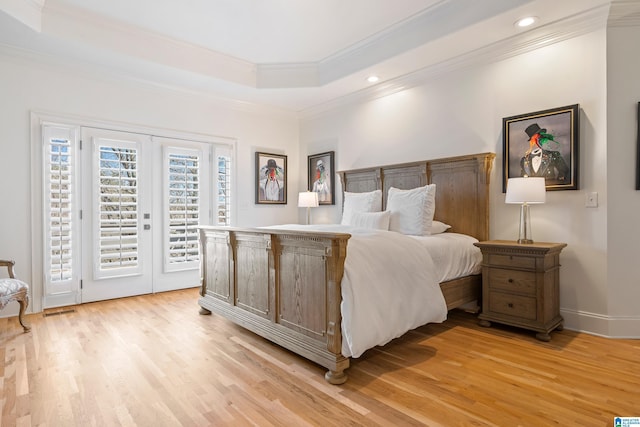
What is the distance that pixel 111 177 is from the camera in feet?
14.0

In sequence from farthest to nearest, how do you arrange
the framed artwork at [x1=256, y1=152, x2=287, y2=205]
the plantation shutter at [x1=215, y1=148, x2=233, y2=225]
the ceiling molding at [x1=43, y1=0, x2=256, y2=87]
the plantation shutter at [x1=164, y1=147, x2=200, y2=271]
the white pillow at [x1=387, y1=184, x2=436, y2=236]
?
the framed artwork at [x1=256, y1=152, x2=287, y2=205], the plantation shutter at [x1=215, y1=148, x2=233, y2=225], the plantation shutter at [x1=164, y1=147, x2=200, y2=271], the white pillow at [x1=387, y1=184, x2=436, y2=236], the ceiling molding at [x1=43, y1=0, x2=256, y2=87]

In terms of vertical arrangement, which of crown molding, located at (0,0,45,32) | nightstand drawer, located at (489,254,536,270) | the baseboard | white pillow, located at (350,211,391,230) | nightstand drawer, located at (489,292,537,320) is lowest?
the baseboard

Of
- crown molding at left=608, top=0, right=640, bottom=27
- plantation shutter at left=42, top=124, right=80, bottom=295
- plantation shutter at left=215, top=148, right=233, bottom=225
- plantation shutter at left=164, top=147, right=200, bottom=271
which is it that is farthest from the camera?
plantation shutter at left=215, top=148, right=233, bottom=225

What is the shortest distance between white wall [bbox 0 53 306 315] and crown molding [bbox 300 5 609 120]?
1969 mm

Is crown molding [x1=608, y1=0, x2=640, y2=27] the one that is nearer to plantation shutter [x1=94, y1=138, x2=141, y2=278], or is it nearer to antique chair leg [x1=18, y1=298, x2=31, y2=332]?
plantation shutter [x1=94, y1=138, x2=141, y2=278]

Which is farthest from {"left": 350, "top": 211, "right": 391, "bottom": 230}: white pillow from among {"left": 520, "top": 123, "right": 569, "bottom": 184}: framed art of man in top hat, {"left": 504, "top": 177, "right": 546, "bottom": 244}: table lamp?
{"left": 520, "top": 123, "right": 569, "bottom": 184}: framed art of man in top hat

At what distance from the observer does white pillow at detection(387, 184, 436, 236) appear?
11.7 feet

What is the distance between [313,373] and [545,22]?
3.59 meters

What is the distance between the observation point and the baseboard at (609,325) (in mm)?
2914

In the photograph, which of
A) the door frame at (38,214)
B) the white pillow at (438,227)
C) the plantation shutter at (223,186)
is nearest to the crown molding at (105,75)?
the door frame at (38,214)

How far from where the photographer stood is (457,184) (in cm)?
387

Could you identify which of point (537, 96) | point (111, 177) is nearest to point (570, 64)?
point (537, 96)

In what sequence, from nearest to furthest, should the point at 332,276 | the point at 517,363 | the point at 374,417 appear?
the point at 374,417 < the point at 332,276 < the point at 517,363

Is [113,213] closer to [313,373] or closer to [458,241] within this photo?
[313,373]
